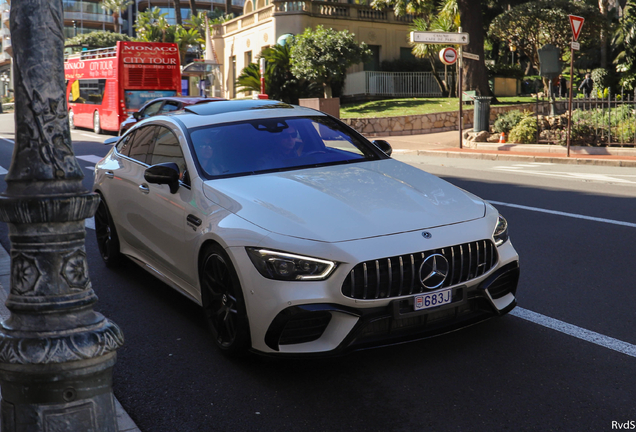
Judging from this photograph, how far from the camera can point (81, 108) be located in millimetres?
32281

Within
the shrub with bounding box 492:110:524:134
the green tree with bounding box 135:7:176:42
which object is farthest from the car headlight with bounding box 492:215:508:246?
the green tree with bounding box 135:7:176:42

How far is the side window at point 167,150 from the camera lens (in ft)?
17.5

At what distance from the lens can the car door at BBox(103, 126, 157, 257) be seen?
18.9 feet

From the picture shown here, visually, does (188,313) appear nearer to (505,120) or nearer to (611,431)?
(611,431)

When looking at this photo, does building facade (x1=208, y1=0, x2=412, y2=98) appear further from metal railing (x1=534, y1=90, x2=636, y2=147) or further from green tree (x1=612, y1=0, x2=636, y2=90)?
metal railing (x1=534, y1=90, x2=636, y2=147)

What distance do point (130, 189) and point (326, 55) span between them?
2625 centimetres

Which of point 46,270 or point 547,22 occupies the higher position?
point 547,22

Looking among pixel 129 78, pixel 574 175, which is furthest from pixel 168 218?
pixel 129 78

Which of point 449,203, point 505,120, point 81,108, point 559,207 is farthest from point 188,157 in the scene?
point 81,108

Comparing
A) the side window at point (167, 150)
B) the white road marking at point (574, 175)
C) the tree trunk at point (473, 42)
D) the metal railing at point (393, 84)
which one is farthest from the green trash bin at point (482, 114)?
the side window at point (167, 150)

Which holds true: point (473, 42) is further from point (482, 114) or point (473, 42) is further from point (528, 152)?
point (528, 152)

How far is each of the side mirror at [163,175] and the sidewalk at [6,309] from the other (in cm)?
130

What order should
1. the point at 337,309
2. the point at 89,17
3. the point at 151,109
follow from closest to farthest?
the point at 337,309 → the point at 151,109 → the point at 89,17

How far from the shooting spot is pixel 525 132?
19.6m
